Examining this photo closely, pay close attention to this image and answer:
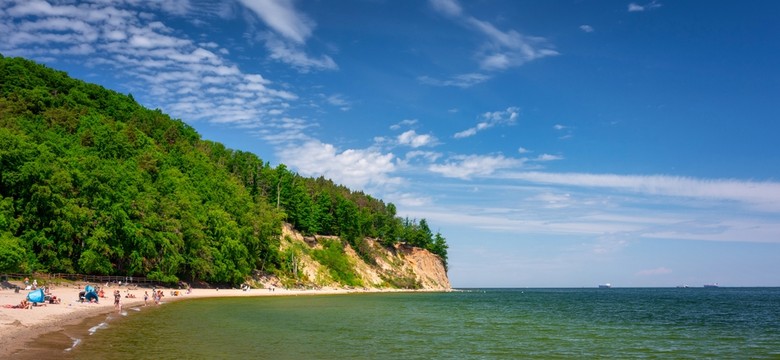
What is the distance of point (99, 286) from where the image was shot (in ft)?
216

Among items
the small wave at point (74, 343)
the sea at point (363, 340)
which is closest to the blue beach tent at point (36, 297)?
the sea at point (363, 340)

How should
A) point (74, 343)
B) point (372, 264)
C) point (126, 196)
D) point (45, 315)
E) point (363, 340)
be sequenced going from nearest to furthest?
point (74, 343)
point (363, 340)
point (45, 315)
point (126, 196)
point (372, 264)

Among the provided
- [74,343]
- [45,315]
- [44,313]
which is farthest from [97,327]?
[74,343]

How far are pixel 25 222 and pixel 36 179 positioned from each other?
17.8ft

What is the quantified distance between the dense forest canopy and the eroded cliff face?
450 centimetres

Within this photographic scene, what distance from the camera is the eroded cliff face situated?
127500 millimetres

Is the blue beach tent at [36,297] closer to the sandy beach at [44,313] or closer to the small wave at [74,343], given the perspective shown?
the sandy beach at [44,313]

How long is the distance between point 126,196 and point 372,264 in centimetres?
9453

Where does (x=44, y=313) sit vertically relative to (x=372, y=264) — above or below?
below

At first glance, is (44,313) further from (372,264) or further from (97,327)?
(372,264)

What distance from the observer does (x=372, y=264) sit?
161 metres

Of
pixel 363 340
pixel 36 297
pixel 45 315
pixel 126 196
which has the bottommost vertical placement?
pixel 363 340

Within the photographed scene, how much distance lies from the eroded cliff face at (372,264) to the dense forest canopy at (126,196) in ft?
14.8

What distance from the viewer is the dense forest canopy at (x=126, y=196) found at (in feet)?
210
